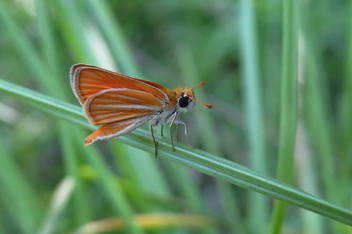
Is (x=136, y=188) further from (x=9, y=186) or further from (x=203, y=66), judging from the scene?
(x=203, y=66)

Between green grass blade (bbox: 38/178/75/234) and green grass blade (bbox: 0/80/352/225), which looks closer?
green grass blade (bbox: 0/80/352/225)

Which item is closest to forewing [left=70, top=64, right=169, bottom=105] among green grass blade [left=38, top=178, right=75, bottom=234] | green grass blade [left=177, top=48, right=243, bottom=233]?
green grass blade [left=38, top=178, right=75, bottom=234]

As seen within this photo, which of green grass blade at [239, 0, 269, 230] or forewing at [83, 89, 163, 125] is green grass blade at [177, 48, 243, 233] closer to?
green grass blade at [239, 0, 269, 230]

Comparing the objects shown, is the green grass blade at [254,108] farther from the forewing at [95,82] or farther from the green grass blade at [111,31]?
the green grass blade at [111,31]

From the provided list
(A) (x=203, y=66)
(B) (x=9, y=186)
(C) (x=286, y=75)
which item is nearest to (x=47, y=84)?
(B) (x=9, y=186)

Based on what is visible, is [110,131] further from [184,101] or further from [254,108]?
[254,108]
